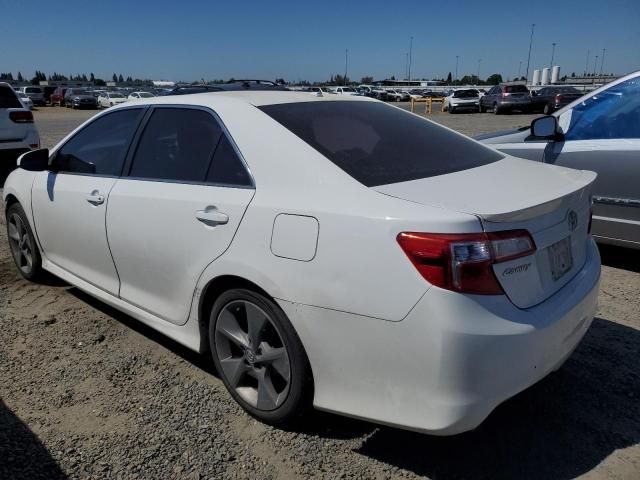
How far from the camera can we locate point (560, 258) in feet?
7.83

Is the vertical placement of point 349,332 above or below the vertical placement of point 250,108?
below

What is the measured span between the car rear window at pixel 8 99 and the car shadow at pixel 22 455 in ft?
29.8

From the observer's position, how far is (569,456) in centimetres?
245

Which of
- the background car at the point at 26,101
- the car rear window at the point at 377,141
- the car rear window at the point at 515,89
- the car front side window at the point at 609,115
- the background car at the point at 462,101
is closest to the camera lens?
the car rear window at the point at 377,141

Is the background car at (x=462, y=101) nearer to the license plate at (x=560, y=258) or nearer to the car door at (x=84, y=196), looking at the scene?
the car door at (x=84, y=196)

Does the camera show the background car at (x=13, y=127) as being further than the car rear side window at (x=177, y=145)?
Yes

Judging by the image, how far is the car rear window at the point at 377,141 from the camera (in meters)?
2.48

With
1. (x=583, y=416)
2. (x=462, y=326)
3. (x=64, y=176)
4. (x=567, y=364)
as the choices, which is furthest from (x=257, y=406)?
(x=64, y=176)

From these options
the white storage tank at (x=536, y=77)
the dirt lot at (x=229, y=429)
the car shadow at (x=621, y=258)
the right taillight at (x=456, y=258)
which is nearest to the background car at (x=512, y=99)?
the car shadow at (x=621, y=258)

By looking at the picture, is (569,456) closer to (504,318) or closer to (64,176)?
(504,318)

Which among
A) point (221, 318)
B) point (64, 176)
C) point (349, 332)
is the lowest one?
point (221, 318)

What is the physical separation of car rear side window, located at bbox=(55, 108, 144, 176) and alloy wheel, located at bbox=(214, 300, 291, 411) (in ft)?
4.32

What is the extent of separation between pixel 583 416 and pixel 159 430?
210 cm

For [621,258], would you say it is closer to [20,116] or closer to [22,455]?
[22,455]
